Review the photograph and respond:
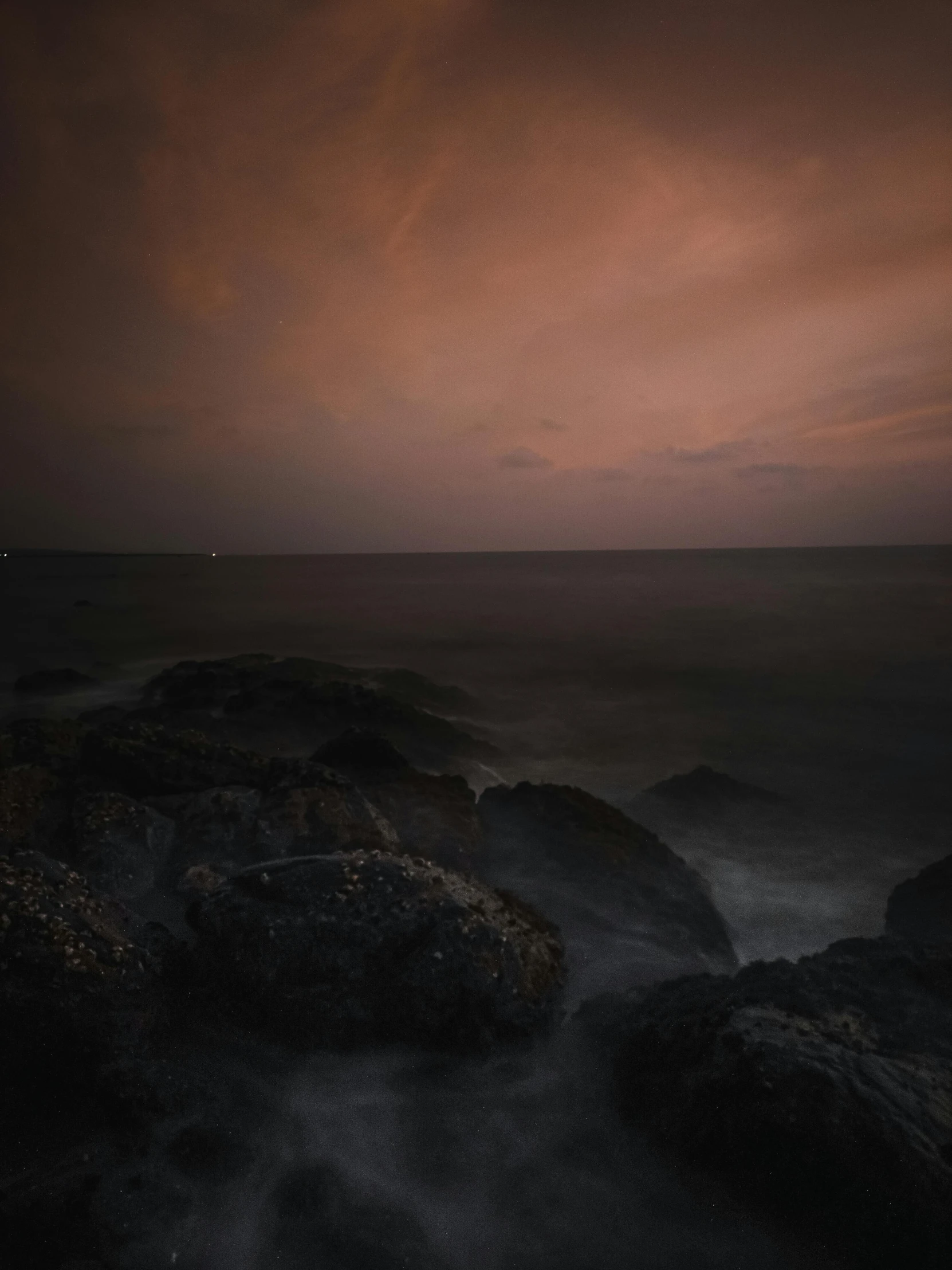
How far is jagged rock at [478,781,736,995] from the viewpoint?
28.0ft

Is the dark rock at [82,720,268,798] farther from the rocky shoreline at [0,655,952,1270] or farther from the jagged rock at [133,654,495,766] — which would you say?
the jagged rock at [133,654,495,766]

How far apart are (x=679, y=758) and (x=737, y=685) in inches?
460

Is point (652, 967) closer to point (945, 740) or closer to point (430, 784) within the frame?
point (430, 784)

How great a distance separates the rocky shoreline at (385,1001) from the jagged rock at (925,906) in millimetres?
52

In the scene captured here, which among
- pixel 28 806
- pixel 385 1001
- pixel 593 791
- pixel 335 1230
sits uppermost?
pixel 28 806

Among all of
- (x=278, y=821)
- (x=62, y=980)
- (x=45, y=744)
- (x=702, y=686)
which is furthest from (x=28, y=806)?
(x=702, y=686)

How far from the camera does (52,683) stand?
1109 inches

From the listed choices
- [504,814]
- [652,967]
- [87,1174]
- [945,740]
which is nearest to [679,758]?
[945,740]

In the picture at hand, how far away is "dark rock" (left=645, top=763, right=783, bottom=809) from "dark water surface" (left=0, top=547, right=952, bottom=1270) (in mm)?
451

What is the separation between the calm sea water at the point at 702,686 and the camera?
46.1 feet

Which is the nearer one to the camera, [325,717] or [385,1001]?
[385,1001]

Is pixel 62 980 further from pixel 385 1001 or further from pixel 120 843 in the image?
pixel 120 843

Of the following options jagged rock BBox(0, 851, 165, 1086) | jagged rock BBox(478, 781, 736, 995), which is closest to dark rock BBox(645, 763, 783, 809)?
jagged rock BBox(478, 781, 736, 995)

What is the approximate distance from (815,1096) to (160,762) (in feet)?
36.2
